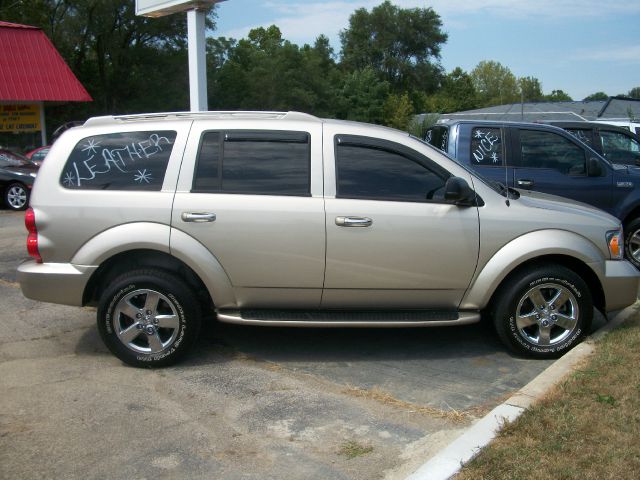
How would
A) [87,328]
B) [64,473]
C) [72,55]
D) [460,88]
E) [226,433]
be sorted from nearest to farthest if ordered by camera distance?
[64,473], [226,433], [87,328], [72,55], [460,88]

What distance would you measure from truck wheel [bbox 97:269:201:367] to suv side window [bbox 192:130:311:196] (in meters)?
0.81

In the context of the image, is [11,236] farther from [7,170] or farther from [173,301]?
[173,301]

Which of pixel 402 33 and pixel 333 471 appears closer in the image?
pixel 333 471

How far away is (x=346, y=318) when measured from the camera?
5195mm

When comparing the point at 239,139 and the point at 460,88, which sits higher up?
the point at 460,88

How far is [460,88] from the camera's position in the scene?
81.6 meters

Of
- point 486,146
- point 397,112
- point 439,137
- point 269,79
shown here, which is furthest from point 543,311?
Answer: point 397,112

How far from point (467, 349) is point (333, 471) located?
2418mm

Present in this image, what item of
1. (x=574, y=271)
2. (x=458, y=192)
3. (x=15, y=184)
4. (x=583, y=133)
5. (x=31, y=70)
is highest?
(x=31, y=70)

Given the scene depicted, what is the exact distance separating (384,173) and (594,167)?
4.17m

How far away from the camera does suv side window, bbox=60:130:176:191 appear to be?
16.9 feet

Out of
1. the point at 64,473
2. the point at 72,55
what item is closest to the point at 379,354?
the point at 64,473

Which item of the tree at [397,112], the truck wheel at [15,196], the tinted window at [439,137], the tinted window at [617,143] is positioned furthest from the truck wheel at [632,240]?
the tree at [397,112]

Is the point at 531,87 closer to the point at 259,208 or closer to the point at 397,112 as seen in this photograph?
the point at 397,112
